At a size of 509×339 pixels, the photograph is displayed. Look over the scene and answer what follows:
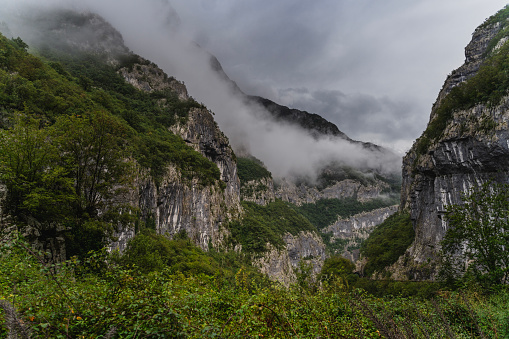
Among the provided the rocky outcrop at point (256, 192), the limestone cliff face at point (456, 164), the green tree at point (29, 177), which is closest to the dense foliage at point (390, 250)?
the limestone cliff face at point (456, 164)

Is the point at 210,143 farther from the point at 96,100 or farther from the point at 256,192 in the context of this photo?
the point at 256,192

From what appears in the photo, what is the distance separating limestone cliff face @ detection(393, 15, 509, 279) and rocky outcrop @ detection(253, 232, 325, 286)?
86.0 ft

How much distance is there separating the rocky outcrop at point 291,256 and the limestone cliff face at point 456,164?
86.0 feet

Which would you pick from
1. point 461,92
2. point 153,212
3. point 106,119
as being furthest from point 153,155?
point 461,92

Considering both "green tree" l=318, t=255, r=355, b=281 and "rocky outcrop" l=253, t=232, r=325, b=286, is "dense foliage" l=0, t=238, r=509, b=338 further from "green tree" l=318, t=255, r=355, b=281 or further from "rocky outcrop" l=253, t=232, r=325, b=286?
"rocky outcrop" l=253, t=232, r=325, b=286

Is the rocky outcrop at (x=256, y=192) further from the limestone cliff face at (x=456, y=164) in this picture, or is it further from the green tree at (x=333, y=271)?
the limestone cliff face at (x=456, y=164)

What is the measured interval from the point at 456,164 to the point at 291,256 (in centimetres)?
11349

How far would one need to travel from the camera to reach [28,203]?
40.4ft

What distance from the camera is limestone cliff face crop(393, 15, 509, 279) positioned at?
4091 cm

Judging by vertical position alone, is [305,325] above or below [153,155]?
below

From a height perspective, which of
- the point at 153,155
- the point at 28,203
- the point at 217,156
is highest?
the point at 217,156

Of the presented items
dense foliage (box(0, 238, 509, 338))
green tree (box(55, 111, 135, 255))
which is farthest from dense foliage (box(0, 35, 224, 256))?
dense foliage (box(0, 238, 509, 338))

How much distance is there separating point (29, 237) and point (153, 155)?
5371cm

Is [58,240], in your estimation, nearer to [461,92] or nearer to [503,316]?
[503,316]
